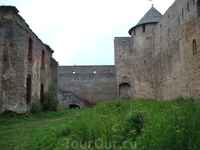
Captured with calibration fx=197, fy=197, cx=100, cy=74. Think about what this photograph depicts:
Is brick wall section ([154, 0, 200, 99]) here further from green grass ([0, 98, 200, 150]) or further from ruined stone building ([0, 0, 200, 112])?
green grass ([0, 98, 200, 150])

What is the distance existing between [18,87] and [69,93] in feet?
38.4

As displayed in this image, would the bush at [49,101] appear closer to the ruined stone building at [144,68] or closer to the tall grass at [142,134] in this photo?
the ruined stone building at [144,68]

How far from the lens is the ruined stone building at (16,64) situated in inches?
432

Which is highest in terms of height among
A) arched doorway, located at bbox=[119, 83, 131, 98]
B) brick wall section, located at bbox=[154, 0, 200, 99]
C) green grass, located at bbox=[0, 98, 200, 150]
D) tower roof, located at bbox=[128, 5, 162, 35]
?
tower roof, located at bbox=[128, 5, 162, 35]

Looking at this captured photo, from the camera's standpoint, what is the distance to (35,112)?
12992 millimetres

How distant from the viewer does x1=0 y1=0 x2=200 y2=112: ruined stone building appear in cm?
1156

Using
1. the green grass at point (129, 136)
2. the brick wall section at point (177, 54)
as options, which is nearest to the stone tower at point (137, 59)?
the brick wall section at point (177, 54)

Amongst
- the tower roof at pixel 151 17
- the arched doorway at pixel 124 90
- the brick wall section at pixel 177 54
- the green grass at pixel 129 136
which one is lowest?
the green grass at pixel 129 136

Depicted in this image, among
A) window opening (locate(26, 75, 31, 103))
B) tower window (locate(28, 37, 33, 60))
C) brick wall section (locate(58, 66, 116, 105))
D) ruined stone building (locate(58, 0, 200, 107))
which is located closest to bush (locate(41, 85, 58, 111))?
window opening (locate(26, 75, 31, 103))

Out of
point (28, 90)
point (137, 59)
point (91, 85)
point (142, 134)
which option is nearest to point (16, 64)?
point (28, 90)

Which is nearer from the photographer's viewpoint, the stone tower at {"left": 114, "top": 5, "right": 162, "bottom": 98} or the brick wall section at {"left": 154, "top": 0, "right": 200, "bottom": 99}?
the brick wall section at {"left": 154, "top": 0, "right": 200, "bottom": 99}

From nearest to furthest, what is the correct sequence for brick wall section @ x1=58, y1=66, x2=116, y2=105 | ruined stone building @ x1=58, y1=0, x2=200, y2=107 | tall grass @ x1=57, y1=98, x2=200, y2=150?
tall grass @ x1=57, y1=98, x2=200, y2=150 → ruined stone building @ x1=58, y1=0, x2=200, y2=107 → brick wall section @ x1=58, y1=66, x2=116, y2=105

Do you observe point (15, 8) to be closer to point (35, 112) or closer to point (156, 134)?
point (35, 112)

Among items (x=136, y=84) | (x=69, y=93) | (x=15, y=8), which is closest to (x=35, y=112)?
(x=15, y=8)
